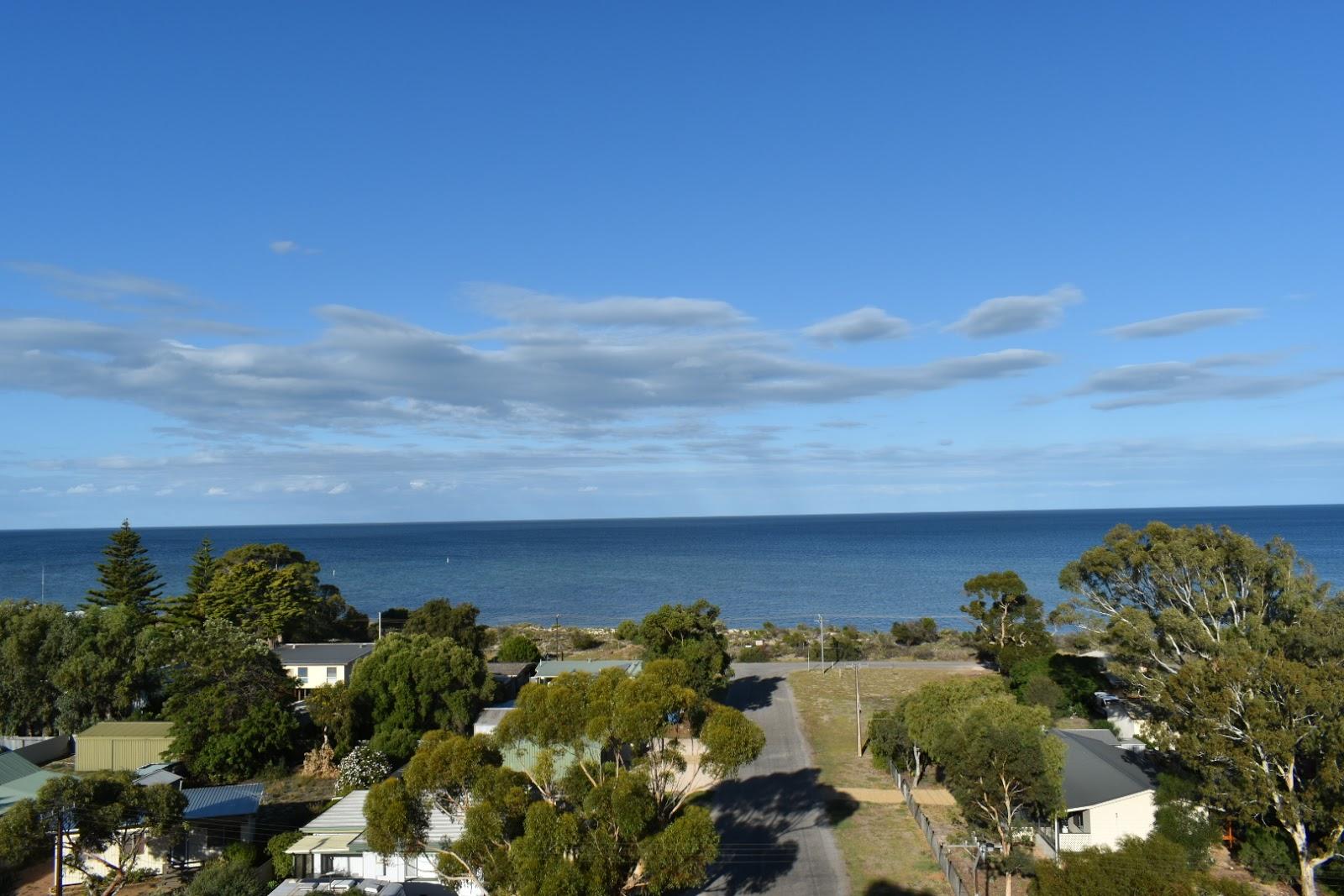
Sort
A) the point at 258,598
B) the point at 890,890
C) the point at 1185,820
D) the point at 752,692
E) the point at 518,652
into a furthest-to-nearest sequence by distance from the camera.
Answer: the point at 258,598, the point at 518,652, the point at 752,692, the point at 1185,820, the point at 890,890

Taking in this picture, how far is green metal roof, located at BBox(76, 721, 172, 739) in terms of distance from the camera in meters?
29.4

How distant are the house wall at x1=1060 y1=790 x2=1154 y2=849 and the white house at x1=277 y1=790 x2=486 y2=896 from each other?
55.9 ft

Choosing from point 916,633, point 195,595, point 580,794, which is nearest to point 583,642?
point 195,595

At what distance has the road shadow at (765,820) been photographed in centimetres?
2036

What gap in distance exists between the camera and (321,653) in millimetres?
40531

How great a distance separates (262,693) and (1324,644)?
3547cm

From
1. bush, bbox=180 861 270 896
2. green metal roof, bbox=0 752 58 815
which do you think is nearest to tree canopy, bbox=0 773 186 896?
bush, bbox=180 861 270 896

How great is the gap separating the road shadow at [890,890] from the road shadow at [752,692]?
17.4m

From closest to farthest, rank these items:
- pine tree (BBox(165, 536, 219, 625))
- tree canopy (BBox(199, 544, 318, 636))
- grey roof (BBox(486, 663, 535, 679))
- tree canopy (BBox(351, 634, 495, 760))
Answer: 1. tree canopy (BBox(351, 634, 495, 760))
2. grey roof (BBox(486, 663, 535, 679))
3. pine tree (BBox(165, 536, 219, 625))
4. tree canopy (BBox(199, 544, 318, 636))

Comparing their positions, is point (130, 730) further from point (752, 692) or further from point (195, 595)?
point (752, 692)

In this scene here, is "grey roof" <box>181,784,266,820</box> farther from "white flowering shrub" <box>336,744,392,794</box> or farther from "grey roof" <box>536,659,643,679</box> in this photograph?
"grey roof" <box>536,659,643,679</box>

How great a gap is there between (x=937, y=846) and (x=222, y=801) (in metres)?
20.1

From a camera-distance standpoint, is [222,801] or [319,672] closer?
[222,801]

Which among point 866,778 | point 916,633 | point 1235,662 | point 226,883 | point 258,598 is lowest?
point 916,633
